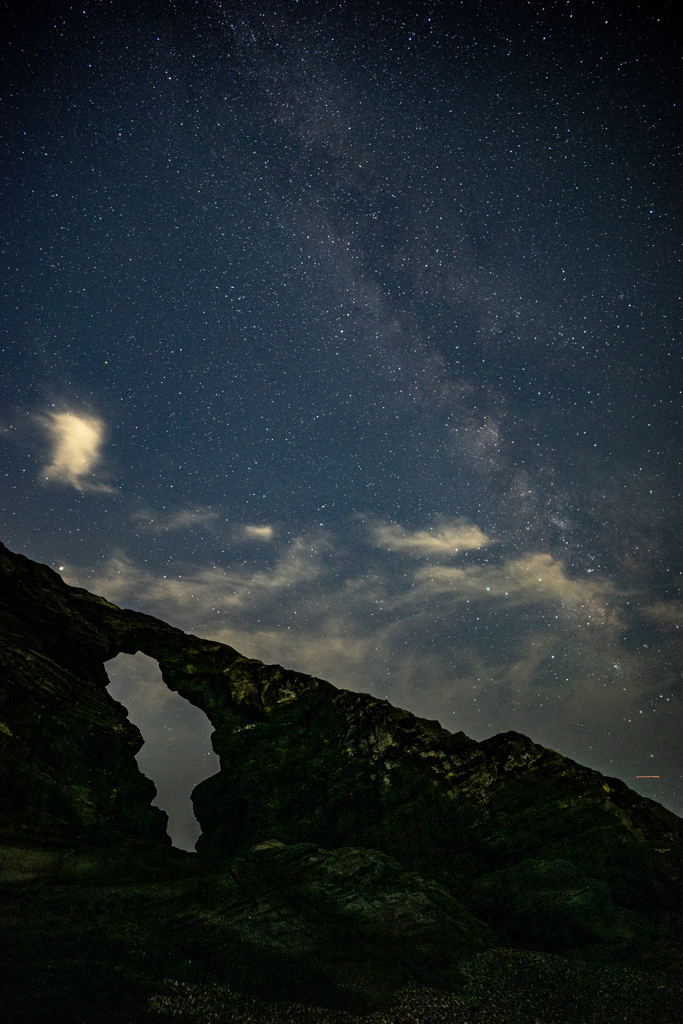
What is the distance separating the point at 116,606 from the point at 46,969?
1040 inches

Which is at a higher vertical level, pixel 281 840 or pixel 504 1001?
pixel 504 1001

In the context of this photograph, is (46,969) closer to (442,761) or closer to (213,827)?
(213,827)

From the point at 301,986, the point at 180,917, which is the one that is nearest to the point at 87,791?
the point at 180,917

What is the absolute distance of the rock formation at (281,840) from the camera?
58.5 feet

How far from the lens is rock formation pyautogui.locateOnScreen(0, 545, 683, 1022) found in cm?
1784

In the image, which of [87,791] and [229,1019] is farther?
[87,791]

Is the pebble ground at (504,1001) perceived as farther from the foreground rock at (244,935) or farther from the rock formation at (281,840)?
the rock formation at (281,840)

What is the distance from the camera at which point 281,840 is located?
107 feet

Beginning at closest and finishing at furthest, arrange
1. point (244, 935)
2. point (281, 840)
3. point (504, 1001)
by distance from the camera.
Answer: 1. point (504, 1001)
2. point (244, 935)
3. point (281, 840)

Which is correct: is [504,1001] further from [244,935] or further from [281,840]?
[281,840]

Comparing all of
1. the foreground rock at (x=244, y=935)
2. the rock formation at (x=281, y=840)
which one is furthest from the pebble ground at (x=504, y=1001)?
the rock formation at (x=281, y=840)

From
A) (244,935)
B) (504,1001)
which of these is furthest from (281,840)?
(504,1001)

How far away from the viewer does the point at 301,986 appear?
55.4 ft

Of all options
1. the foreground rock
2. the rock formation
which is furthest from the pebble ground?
the rock formation
